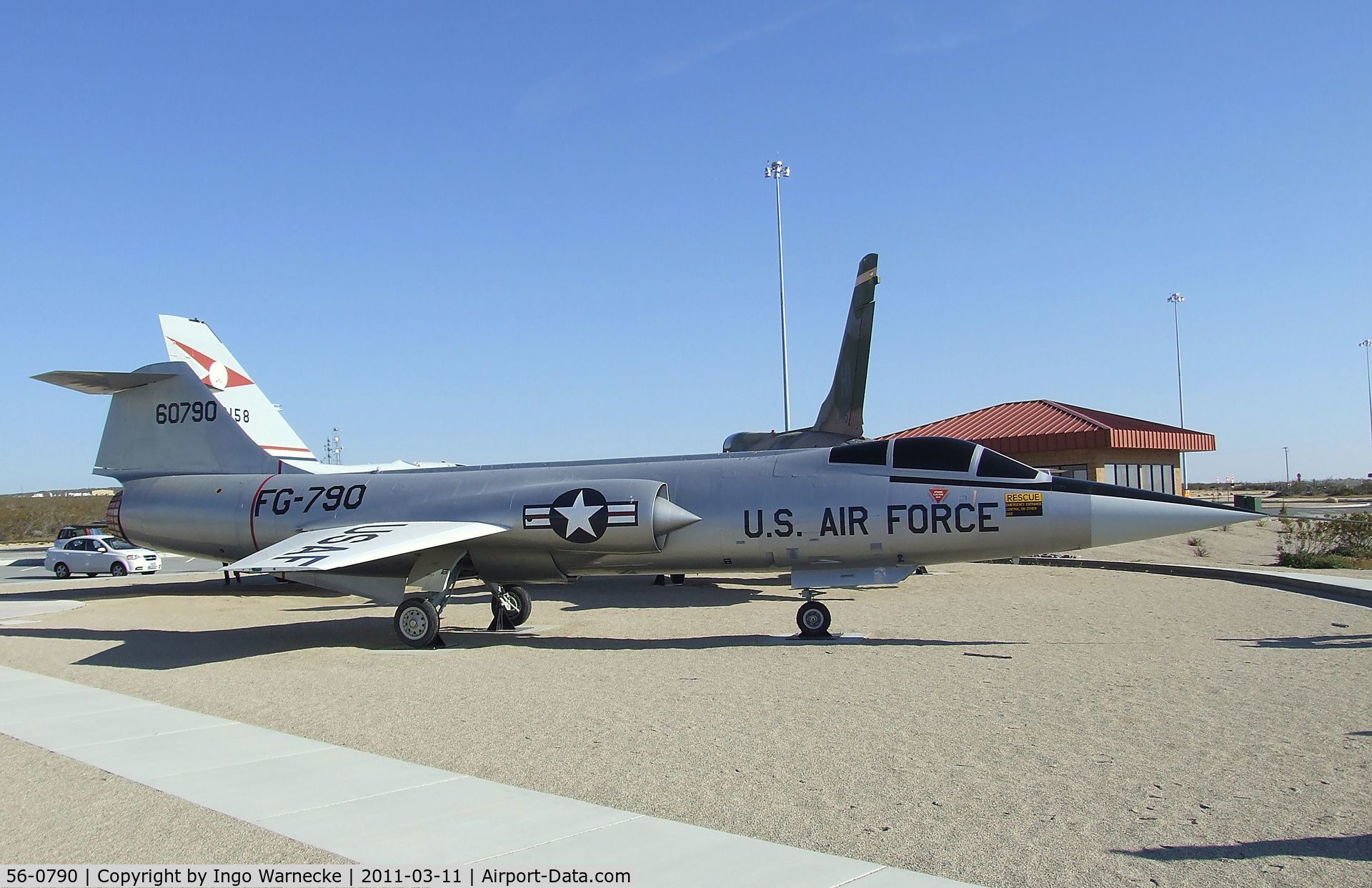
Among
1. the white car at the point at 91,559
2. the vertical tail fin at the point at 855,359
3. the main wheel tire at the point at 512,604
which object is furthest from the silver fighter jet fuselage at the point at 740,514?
the white car at the point at 91,559

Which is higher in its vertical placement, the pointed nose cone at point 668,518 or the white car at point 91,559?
the pointed nose cone at point 668,518

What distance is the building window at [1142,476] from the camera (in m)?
27.1

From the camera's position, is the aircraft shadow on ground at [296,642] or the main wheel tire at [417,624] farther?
the main wheel tire at [417,624]

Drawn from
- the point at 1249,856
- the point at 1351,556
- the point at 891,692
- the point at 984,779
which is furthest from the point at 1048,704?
the point at 1351,556

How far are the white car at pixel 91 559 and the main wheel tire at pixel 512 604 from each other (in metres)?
22.2

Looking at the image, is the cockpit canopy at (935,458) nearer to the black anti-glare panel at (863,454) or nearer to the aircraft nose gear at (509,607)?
the black anti-glare panel at (863,454)

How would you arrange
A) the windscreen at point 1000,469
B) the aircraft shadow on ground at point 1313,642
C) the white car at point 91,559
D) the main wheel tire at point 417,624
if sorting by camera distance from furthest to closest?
the white car at point 91,559 → the main wheel tire at point 417,624 → the windscreen at point 1000,469 → the aircraft shadow on ground at point 1313,642

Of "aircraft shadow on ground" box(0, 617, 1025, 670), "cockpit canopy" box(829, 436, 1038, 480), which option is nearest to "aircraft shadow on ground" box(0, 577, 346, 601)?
"aircraft shadow on ground" box(0, 617, 1025, 670)

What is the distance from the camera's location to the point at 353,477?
16391 mm

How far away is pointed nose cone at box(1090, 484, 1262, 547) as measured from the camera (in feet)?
40.9

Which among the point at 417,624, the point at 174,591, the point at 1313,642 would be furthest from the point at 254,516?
the point at 1313,642

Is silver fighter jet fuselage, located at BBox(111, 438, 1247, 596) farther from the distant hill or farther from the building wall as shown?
the distant hill

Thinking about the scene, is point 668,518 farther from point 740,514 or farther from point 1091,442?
point 1091,442

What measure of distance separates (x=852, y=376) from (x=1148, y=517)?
26.7 ft
